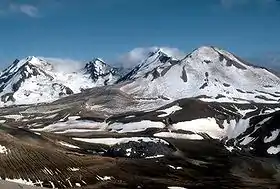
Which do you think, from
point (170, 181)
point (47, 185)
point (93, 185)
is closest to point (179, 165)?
point (170, 181)

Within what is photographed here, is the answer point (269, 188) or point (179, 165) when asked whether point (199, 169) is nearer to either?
point (179, 165)

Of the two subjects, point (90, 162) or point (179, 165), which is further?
point (179, 165)

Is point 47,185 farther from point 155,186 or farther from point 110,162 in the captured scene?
point 110,162

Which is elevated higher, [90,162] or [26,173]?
[90,162]

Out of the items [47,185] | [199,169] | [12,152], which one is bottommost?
[47,185]

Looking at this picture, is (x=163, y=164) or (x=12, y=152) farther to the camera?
(x=163, y=164)

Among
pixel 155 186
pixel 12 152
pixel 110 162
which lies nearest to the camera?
pixel 155 186

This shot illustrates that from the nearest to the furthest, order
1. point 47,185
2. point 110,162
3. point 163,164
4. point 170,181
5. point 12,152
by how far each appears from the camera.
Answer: point 47,185
point 170,181
point 12,152
point 110,162
point 163,164

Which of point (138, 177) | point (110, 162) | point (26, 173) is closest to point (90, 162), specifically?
point (110, 162)

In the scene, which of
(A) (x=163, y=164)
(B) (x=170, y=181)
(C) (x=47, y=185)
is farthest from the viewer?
(A) (x=163, y=164)
